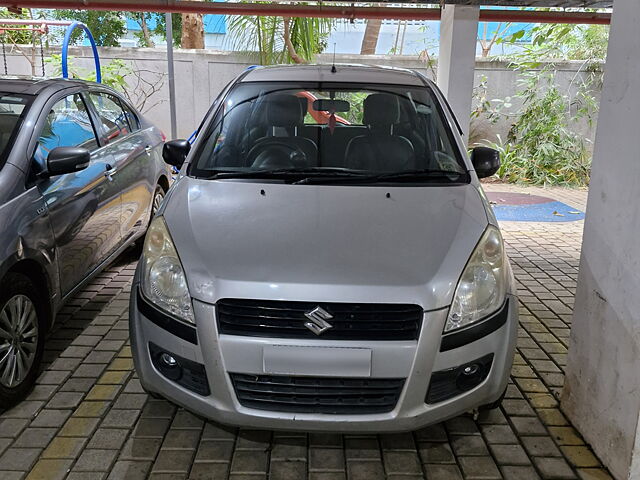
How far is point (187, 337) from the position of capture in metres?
2.48

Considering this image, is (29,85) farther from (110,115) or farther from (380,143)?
(380,143)

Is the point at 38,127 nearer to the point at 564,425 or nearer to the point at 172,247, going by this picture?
the point at 172,247

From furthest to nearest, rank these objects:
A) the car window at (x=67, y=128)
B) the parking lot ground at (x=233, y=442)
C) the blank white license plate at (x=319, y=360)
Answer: the car window at (x=67, y=128), the parking lot ground at (x=233, y=442), the blank white license plate at (x=319, y=360)

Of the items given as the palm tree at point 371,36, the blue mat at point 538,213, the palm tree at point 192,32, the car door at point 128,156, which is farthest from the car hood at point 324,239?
the palm tree at point 371,36

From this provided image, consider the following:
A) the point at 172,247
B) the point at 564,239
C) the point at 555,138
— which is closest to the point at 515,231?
the point at 564,239

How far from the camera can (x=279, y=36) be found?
942 cm

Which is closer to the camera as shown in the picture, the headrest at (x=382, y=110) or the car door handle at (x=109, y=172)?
the headrest at (x=382, y=110)

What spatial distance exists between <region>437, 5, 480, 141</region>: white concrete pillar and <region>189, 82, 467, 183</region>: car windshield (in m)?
2.40

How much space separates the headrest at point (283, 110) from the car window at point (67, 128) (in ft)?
4.35

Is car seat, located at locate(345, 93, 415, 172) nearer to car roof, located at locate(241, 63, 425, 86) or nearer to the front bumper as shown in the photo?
car roof, located at locate(241, 63, 425, 86)

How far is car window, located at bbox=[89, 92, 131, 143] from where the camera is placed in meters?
4.65

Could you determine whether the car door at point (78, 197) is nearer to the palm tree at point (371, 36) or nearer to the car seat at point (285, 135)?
the car seat at point (285, 135)

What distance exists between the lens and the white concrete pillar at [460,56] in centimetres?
604

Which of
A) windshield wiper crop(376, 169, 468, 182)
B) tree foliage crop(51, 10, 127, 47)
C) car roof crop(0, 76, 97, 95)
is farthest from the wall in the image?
windshield wiper crop(376, 169, 468, 182)
